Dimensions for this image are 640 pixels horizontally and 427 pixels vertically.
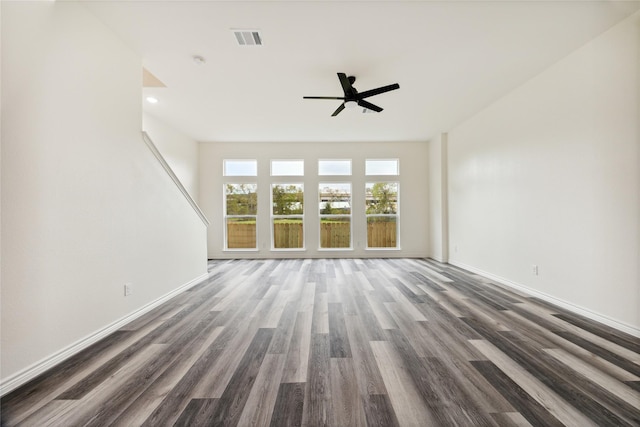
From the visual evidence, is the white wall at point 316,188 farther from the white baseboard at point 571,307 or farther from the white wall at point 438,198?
the white baseboard at point 571,307

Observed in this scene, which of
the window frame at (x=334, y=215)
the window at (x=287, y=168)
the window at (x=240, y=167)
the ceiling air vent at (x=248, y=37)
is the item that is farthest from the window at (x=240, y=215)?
the ceiling air vent at (x=248, y=37)

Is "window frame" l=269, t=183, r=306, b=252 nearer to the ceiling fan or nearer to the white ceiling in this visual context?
the white ceiling

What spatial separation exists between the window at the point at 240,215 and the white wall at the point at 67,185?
3.41 metres

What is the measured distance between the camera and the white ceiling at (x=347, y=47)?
224cm

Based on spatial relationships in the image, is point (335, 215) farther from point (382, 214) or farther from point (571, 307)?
point (571, 307)

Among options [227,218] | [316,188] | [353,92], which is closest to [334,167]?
[316,188]

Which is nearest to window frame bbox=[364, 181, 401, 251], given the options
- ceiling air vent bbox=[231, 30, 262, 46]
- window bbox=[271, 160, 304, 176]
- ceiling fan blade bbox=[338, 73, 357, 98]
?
window bbox=[271, 160, 304, 176]

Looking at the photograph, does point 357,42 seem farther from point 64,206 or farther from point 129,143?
point 64,206

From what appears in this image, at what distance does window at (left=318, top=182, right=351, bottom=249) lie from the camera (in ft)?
21.1

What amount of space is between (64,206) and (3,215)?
16.2 inches

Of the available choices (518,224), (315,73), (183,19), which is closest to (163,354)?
(183,19)

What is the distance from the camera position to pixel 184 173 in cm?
569

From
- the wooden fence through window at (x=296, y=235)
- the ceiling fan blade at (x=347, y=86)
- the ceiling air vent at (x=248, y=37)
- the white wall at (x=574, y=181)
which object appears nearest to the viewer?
the white wall at (x=574, y=181)

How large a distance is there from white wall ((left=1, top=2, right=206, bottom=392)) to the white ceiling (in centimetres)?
49
